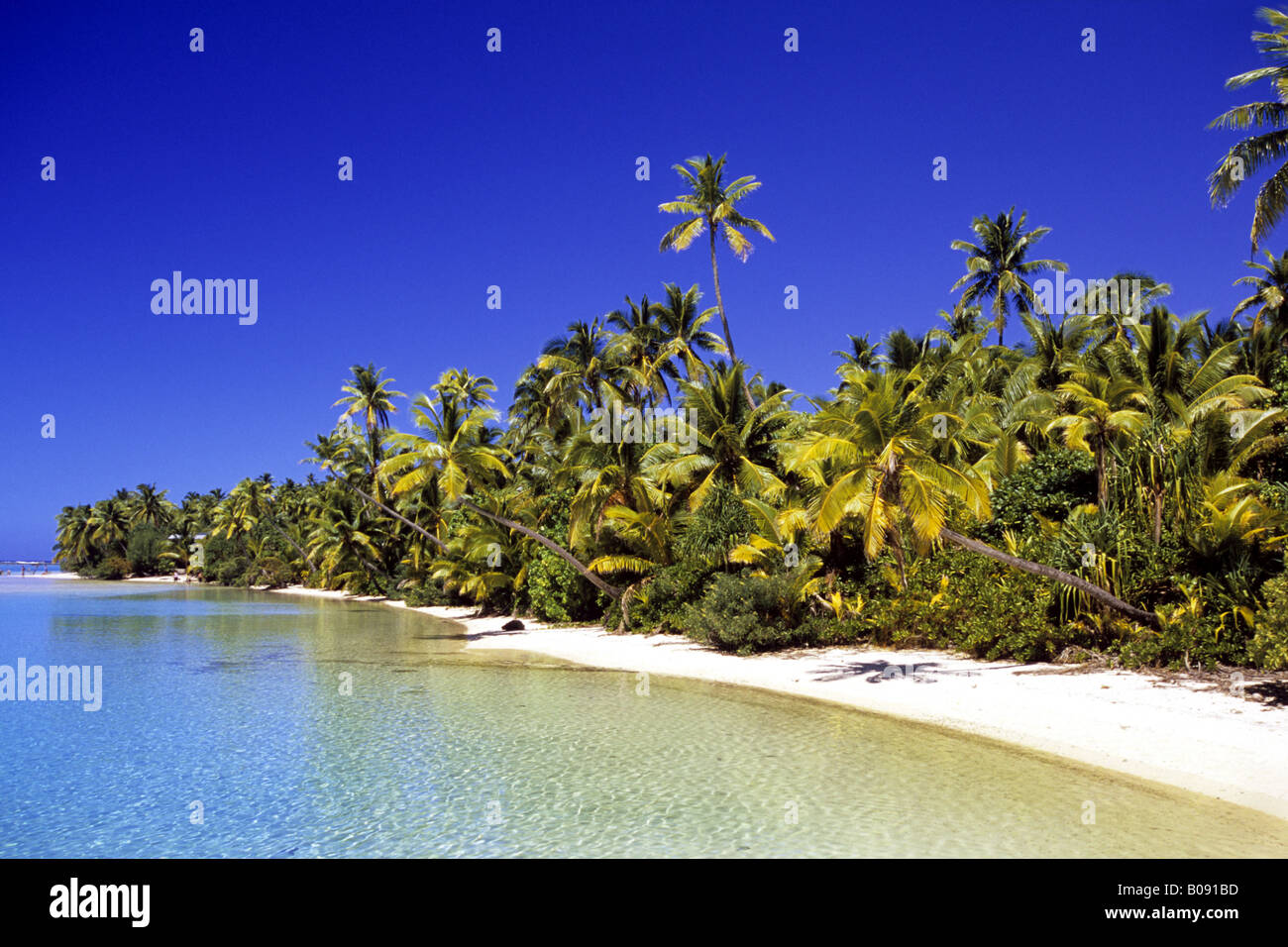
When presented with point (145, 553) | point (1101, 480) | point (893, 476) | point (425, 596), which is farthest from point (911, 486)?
point (145, 553)

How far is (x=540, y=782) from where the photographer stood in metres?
10.5

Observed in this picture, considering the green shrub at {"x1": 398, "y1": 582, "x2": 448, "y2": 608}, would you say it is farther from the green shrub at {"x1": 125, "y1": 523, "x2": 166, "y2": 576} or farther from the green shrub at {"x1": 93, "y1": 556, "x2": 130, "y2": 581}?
the green shrub at {"x1": 93, "y1": 556, "x2": 130, "y2": 581}

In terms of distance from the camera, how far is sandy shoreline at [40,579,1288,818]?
9867 mm

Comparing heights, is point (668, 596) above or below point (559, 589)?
above

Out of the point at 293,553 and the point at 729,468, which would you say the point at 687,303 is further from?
the point at 293,553

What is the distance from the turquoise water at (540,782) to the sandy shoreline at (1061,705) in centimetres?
59

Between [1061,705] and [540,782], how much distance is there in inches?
347

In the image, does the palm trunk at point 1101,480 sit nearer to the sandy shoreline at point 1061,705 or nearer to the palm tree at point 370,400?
the sandy shoreline at point 1061,705

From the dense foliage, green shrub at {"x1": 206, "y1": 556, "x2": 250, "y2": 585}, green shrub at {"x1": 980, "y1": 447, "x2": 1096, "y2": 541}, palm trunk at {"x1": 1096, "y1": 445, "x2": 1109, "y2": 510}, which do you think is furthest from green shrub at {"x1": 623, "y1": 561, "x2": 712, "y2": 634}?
green shrub at {"x1": 206, "y1": 556, "x2": 250, "y2": 585}

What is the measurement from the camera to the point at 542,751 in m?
12.1

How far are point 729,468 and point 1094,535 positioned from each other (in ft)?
36.9

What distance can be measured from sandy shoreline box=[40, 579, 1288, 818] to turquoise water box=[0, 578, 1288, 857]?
588 mm

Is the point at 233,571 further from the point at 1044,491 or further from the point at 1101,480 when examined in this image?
the point at 1101,480
